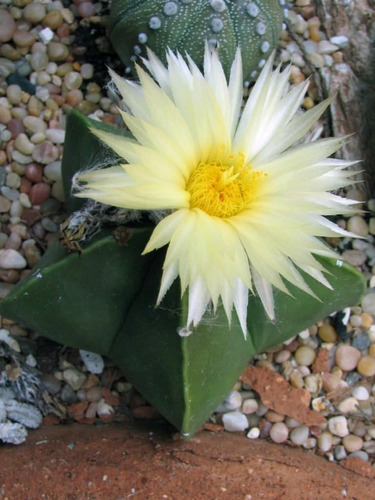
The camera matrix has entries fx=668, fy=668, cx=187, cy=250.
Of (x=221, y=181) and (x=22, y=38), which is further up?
(x=22, y=38)

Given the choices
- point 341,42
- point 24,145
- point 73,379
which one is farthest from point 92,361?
point 341,42

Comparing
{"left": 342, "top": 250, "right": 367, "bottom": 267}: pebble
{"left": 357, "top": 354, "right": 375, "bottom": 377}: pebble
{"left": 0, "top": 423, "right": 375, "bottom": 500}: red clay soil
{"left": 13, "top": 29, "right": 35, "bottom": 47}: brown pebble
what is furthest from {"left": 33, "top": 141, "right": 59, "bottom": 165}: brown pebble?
{"left": 357, "top": 354, "right": 375, "bottom": 377}: pebble

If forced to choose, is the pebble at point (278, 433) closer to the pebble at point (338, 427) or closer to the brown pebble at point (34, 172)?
the pebble at point (338, 427)

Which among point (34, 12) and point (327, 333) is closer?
point (327, 333)

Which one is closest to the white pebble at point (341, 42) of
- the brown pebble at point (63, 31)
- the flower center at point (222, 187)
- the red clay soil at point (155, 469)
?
the brown pebble at point (63, 31)

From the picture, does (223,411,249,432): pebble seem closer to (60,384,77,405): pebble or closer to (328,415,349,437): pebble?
(328,415,349,437): pebble

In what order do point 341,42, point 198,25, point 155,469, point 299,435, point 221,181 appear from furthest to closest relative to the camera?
point 341,42, point 299,435, point 198,25, point 155,469, point 221,181

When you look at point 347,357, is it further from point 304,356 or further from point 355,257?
point 355,257
